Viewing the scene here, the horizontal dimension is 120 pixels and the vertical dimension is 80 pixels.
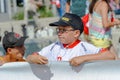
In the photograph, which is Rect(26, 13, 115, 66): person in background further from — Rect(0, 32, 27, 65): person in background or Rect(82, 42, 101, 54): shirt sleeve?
Rect(0, 32, 27, 65): person in background

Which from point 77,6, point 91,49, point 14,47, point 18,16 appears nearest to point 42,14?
point 18,16

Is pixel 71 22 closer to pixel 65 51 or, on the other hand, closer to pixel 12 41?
pixel 65 51

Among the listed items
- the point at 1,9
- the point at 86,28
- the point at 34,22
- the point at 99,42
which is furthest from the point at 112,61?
the point at 1,9

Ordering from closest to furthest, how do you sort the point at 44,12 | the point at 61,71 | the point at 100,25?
the point at 61,71 < the point at 100,25 < the point at 44,12

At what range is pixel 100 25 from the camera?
18.8 ft

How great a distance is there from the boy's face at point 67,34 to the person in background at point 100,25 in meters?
1.36

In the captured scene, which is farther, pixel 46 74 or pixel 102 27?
pixel 102 27

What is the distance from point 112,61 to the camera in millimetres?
3902

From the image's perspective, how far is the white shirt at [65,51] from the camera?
424 centimetres

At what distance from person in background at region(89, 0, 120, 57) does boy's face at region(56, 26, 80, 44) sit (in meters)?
1.36

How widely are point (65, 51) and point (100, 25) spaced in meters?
1.51

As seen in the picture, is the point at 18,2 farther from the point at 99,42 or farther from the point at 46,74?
the point at 46,74

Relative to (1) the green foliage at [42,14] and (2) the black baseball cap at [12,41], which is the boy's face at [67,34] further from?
(1) the green foliage at [42,14]

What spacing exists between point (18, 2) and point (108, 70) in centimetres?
1088
